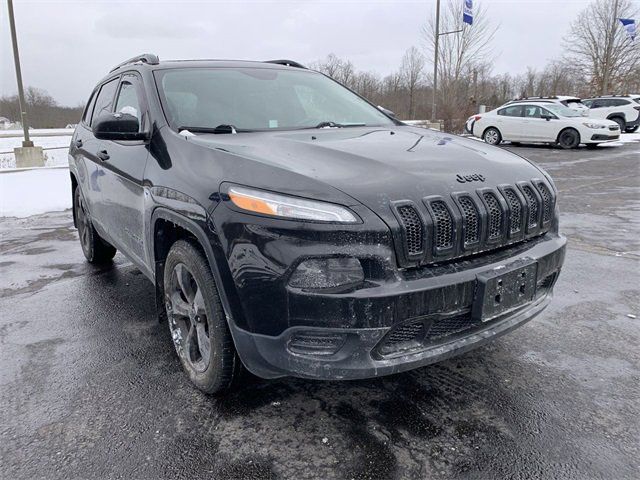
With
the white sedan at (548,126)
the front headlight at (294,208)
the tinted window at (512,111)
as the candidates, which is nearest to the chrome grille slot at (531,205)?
the front headlight at (294,208)

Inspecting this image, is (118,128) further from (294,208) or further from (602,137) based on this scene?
(602,137)

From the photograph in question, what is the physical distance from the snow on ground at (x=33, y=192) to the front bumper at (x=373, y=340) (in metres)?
7.25

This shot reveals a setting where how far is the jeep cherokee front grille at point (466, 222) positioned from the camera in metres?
2.00

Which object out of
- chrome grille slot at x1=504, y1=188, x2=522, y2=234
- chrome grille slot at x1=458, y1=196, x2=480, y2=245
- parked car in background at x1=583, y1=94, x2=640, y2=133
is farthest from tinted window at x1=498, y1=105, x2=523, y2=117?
chrome grille slot at x1=458, y1=196, x2=480, y2=245

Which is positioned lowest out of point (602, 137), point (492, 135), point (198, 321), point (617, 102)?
point (198, 321)

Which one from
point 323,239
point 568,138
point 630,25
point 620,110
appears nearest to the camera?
point 323,239

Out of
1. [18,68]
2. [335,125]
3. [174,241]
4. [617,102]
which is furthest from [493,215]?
[617,102]

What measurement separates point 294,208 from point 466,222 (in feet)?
2.50

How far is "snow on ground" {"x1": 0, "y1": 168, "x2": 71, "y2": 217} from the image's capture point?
8060mm

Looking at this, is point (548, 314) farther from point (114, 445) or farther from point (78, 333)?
point (78, 333)

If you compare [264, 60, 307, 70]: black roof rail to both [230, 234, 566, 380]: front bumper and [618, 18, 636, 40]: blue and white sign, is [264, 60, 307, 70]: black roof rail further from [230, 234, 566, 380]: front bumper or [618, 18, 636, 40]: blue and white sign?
[618, 18, 636, 40]: blue and white sign

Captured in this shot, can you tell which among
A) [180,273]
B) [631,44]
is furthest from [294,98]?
[631,44]

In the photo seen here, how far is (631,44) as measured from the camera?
34.9 metres

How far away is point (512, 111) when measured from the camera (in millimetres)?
17219
